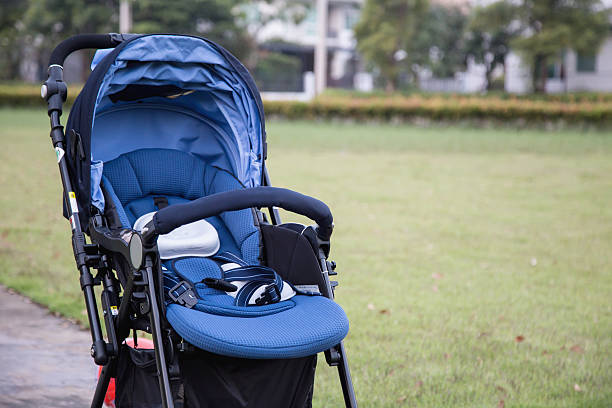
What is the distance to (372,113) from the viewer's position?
2250 centimetres

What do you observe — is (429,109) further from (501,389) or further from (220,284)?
(220,284)

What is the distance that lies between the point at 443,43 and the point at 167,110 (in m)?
34.3

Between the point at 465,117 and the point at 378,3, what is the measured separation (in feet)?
37.2

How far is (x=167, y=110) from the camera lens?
3.44 metres

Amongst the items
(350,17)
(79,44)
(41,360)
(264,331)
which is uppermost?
(350,17)

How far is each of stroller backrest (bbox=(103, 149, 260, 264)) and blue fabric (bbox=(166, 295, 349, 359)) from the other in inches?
28.4

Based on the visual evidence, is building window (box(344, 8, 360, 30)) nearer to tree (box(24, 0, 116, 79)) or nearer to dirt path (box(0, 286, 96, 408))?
tree (box(24, 0, 116, 79))

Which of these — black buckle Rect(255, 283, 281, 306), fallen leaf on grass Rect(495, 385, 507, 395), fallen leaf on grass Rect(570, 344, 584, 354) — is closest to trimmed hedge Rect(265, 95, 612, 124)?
fallen leaf on grass Rect(570, 344, 584, 354)

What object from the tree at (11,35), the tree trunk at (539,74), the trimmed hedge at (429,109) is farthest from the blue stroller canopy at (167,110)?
the tree at (11,35)

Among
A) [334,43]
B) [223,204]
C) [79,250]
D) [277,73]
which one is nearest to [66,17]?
[277,73]

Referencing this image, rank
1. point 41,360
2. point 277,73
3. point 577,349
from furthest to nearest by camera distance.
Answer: point 277,73
point 577,349
point 41,360

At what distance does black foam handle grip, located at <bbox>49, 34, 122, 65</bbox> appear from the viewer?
3004mm

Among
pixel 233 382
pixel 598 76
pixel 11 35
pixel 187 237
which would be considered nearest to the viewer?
pixel 233 382

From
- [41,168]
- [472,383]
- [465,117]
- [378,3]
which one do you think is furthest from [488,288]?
[378,3]
